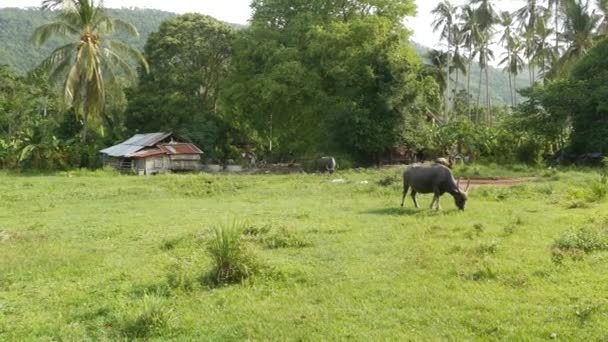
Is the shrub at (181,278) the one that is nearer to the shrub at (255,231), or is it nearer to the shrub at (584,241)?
the shrub at (255,231)

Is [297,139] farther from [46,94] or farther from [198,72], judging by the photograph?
[46,94]

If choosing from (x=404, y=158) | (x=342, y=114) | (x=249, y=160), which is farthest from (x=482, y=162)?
(x=249, y=160)

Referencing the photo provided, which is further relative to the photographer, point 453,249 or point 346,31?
point 346,31

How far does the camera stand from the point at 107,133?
42656 millimetres

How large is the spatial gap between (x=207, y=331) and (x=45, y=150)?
93.9ft

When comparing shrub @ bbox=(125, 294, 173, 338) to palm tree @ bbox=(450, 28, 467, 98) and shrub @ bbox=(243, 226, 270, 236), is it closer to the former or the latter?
shrub @ bbox=(243, 226, 270, 236)

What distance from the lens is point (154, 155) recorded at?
33.8m

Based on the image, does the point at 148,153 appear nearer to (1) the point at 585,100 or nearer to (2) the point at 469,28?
(1) the point at 585,100

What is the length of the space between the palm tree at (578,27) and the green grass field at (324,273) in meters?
25.3

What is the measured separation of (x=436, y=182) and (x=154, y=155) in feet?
74.8

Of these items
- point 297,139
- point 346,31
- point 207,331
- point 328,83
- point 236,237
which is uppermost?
point 346,31

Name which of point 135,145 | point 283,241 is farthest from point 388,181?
point 135,145

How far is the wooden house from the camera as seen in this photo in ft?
110

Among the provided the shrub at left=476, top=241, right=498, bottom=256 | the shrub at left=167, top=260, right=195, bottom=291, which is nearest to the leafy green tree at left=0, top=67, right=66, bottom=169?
the shrub at left=167, top=260, right=195, bottom=291
